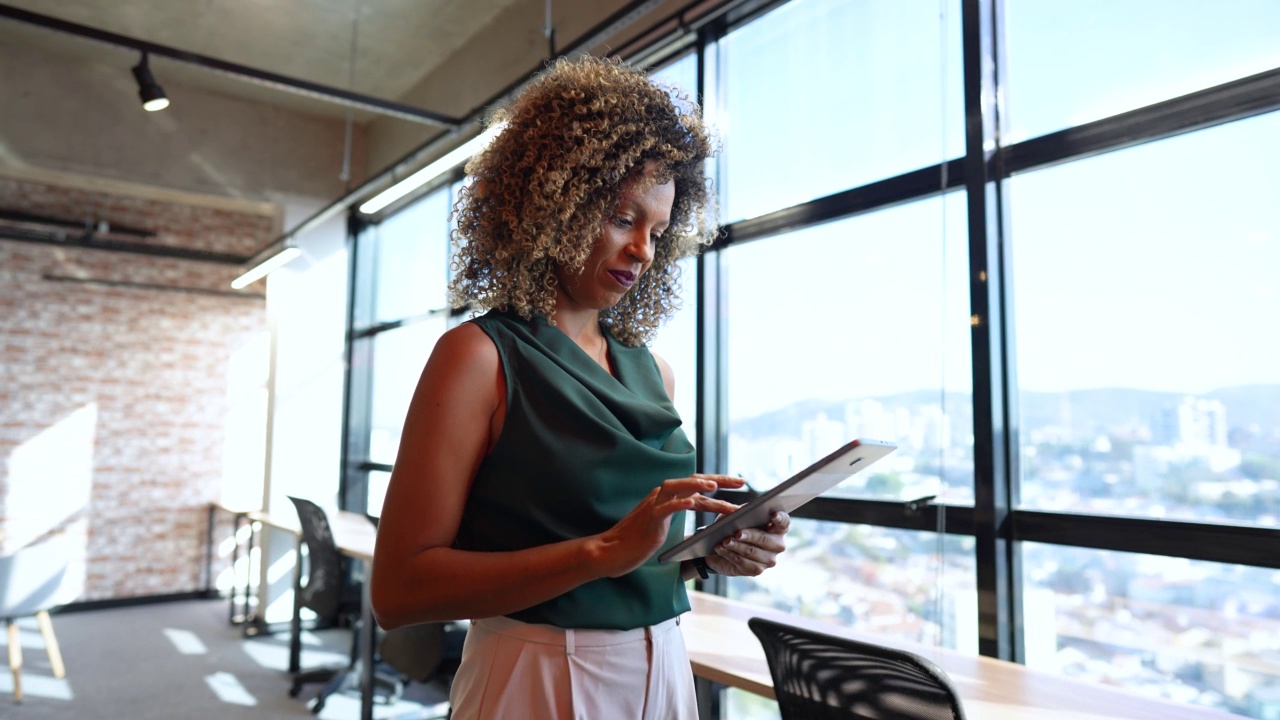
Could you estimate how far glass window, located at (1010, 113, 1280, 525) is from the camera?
2041mm

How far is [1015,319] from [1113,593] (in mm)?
797

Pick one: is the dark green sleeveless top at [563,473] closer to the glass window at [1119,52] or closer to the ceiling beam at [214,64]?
the glass window at [1119,52]

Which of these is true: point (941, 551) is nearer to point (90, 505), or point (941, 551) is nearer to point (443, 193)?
point (443, 193)

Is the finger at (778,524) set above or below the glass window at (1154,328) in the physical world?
below

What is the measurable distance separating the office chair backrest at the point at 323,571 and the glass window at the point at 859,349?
2.04 m

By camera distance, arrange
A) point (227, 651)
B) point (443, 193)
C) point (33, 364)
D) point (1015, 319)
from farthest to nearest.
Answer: point (33, 364)
point (443, 193)
point (227, 651)
point (1015, 319)

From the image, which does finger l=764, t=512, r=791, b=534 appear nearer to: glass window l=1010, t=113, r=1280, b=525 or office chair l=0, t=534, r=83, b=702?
glass window l=1010, t=113, r=1280, b=525

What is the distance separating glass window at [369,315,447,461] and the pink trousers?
15.5 ft

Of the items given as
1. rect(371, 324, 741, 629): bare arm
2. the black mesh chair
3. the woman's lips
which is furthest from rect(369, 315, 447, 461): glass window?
rect(371, 324, 741, 629): bare arm

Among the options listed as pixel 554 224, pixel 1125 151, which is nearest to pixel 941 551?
pixel 1125 151

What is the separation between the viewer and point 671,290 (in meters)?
1.27

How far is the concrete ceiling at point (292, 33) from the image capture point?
202 inches

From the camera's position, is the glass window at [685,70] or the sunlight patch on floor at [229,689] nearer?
the glass window at [685,70]

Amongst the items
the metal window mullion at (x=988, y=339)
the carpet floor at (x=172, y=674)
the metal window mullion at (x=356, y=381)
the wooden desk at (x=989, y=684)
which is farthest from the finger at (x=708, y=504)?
the metal window mullion at (x=356, y=381)
